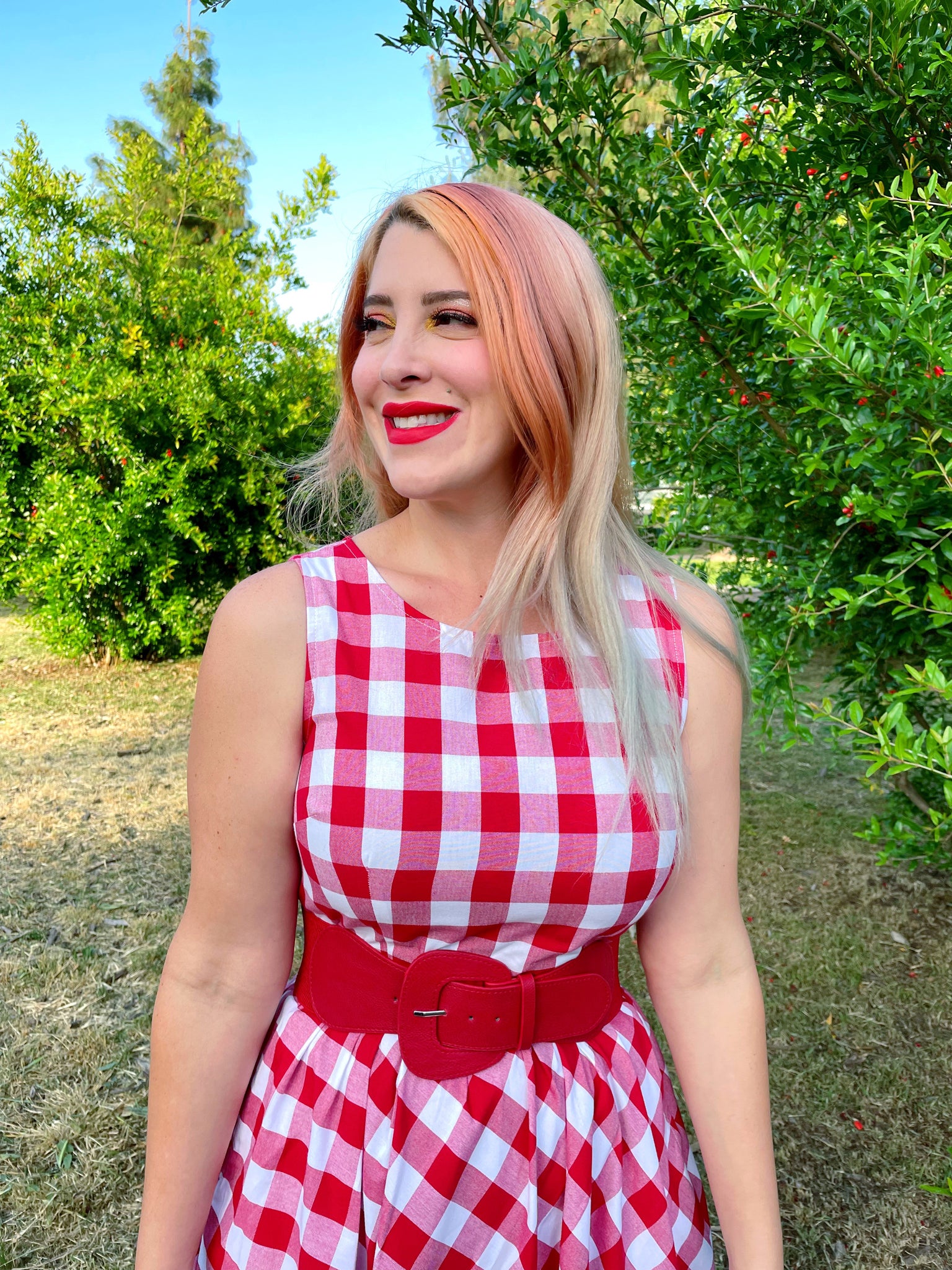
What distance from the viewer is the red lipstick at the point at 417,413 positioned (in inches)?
50.9

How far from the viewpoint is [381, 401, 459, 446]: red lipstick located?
1.29m

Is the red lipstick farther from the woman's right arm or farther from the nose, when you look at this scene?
the woman's right arm

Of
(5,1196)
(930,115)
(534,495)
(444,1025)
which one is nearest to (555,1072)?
(444,1025)

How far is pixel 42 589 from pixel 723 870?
21.5ft

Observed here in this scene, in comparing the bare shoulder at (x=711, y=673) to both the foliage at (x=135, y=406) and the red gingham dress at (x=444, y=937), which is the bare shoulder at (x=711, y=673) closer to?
the red gingham dress at (x=444, y=937)

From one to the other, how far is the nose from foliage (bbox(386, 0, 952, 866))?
0.61m

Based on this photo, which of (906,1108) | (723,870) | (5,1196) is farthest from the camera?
A: (906,1108)

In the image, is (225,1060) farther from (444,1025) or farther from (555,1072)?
(555,1072)

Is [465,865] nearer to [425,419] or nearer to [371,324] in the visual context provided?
[425,419]

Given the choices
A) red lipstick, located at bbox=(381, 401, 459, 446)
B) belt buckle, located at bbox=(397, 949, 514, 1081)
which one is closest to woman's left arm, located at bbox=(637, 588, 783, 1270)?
belt buckle, located at bbox=(397, 949, 514, 1081)

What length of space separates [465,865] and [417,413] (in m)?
0.60

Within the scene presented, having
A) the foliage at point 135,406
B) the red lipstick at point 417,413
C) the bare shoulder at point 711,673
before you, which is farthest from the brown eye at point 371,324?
the foliage at point 135,406

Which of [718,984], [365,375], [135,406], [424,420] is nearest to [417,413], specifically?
[424,420]

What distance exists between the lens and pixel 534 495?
4.60ft
